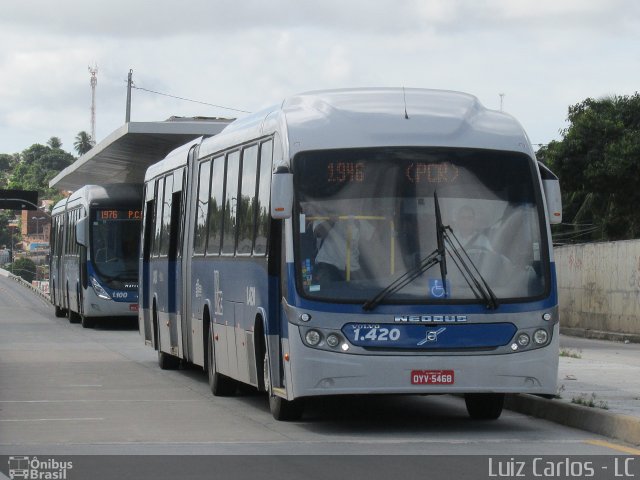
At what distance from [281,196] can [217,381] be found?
4.92 m

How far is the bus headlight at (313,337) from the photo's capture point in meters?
13.6

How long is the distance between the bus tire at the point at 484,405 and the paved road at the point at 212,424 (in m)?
0.14

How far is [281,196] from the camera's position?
13742 mm

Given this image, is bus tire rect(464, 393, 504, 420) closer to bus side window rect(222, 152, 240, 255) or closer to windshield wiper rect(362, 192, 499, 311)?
windshield wiper rect(362, 192, 499, 311)

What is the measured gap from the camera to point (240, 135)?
674 inches

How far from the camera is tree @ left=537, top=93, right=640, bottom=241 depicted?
47.0m

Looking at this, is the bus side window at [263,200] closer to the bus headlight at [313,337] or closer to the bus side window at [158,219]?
the bus headlight at [313,337]

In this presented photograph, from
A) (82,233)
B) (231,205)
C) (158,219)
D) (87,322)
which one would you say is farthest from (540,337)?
(87,322)

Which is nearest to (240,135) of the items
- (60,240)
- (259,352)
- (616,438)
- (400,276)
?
(259,352)

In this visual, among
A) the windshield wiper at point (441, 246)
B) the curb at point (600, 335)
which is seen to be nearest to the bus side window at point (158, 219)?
the windshield wiper at point (441, 246)

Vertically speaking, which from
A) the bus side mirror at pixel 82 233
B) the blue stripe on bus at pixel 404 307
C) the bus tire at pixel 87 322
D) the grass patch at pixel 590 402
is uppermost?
the bus side mirror at pixel 82 233

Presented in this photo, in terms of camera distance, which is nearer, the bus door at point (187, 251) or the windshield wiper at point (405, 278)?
the windshield wiper at point (405, 278)

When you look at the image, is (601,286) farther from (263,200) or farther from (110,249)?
(263,200)

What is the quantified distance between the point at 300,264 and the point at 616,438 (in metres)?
3.13
